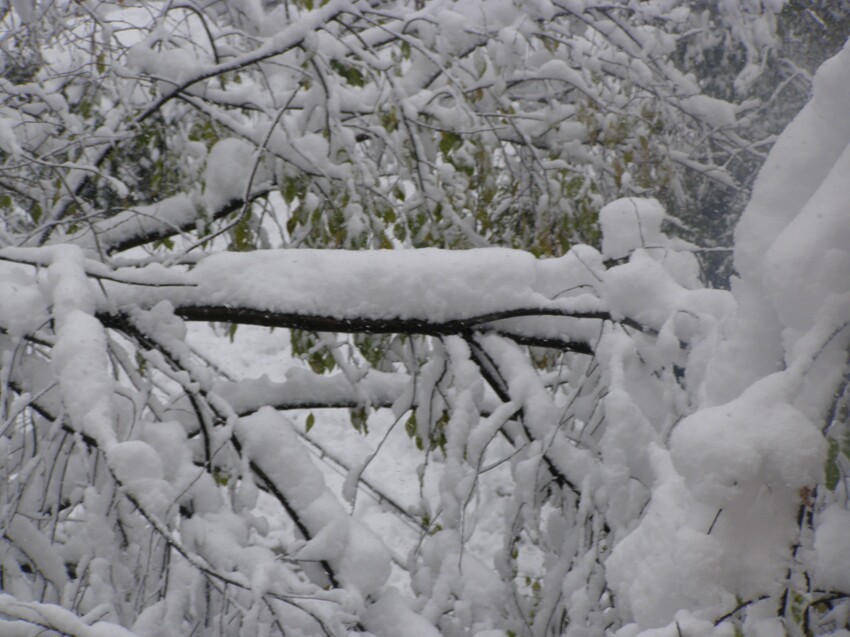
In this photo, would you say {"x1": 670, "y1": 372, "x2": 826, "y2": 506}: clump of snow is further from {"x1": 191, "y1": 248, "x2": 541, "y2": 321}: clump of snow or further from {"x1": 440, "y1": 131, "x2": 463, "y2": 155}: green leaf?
{"x1": 440, "y1": 131, "x2": 463, "y2": 155}: green leaf

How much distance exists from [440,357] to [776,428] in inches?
52.4

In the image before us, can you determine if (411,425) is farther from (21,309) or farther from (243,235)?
(21,309)

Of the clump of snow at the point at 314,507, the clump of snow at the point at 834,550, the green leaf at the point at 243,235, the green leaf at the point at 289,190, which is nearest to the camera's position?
the clump of snow at the point at 834,550

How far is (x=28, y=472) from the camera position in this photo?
5.16 ft

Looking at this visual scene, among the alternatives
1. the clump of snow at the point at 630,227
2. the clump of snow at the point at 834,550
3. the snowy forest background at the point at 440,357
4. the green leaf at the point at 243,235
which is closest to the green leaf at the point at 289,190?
the snowy forest background at the point at 440,357

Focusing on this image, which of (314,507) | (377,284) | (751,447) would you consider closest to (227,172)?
(377,284)

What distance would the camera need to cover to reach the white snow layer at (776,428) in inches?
31.4

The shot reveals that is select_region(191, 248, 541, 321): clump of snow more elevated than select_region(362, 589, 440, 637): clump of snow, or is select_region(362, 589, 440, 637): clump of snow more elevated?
select_region(191, 248, 541, 321): clump of snow

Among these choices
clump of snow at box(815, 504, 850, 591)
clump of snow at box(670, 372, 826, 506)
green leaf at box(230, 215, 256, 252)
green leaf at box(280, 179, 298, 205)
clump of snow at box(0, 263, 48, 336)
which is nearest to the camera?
clump of snow at box(670, 372, 826, 506)

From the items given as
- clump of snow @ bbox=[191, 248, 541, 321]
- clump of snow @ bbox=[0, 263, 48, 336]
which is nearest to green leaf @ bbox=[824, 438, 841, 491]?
clump of snow @ bbox=[191, 248, 541, 321]

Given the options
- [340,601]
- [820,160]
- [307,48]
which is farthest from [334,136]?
[820,160]

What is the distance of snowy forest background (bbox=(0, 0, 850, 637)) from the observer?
84 centimetres

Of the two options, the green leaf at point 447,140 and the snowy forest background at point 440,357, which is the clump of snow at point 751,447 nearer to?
the snowy forest background at point 440,357

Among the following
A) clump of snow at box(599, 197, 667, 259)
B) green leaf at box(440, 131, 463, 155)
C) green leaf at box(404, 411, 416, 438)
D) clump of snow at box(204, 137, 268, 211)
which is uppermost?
clump of snow at box(599, 197, 667, 259)
